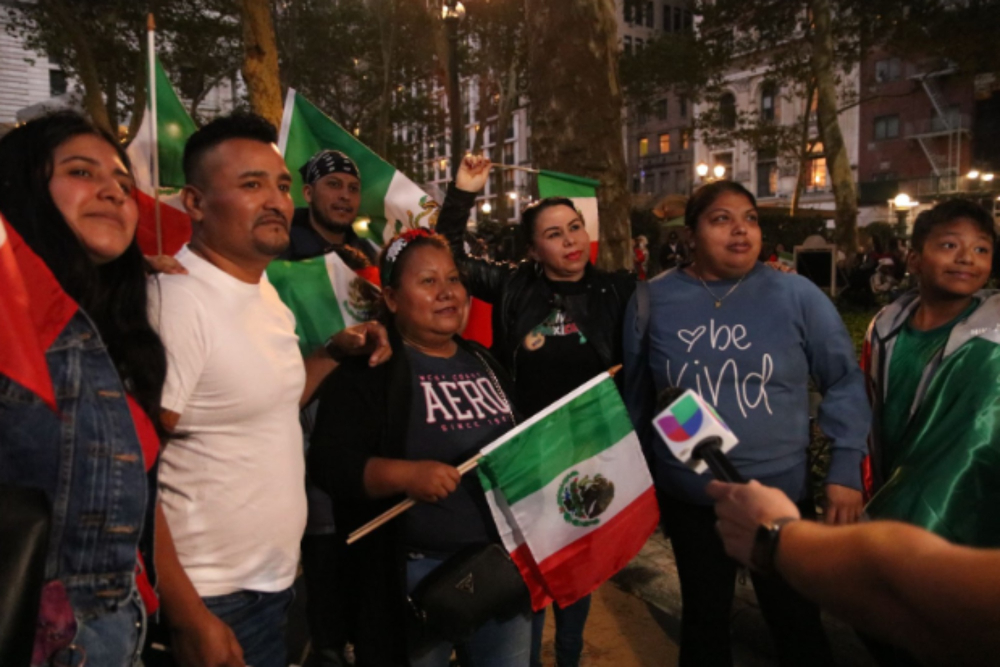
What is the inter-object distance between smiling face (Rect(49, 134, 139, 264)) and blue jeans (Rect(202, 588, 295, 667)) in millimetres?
986

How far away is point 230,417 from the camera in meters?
1.97

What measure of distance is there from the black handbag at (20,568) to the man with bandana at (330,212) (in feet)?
7.72

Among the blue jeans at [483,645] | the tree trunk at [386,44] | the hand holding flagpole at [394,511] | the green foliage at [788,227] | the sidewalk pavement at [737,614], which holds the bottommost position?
the sidewalk pavement at [737,614]

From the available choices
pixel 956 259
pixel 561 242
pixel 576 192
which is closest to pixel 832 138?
pixel 576 192

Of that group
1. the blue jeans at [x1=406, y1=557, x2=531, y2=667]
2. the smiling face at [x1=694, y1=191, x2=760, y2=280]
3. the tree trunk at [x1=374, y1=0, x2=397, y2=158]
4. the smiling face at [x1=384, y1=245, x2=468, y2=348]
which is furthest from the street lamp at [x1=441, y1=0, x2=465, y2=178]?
the tree trunk at [x1=374, y1=0, x2=397, y2=158]

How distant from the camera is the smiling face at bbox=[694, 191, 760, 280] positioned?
9.49 ft

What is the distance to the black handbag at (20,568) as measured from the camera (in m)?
1.28

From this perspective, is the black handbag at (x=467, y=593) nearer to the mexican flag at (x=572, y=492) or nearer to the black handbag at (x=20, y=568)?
the mexican flag at (x=572, y=492)

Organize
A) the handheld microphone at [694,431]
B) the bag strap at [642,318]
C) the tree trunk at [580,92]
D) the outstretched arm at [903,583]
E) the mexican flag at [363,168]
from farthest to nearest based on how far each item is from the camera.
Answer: the tree trunk at [580,92], the mexican flag at [363,168], the bag strap at [642,318], the handheld microphone at [694,431], the outstretched arm at [903,583]

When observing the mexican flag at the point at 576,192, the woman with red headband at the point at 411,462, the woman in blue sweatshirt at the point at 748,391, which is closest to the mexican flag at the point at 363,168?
the mexican flag at the point at 576,192

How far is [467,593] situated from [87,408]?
128 cm

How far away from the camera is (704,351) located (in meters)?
2.86

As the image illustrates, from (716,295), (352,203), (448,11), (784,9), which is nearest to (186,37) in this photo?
(448,11)

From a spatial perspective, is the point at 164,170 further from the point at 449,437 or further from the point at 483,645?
the point at 483,645
